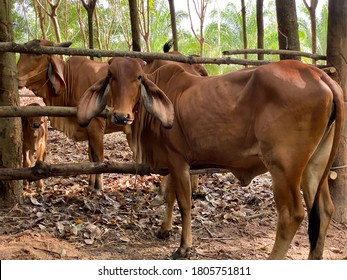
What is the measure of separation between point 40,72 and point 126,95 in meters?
2.75

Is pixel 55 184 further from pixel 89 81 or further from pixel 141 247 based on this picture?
pixel 141 247

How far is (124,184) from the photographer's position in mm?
6453

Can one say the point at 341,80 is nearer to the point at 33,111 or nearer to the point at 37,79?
the point at 33,111

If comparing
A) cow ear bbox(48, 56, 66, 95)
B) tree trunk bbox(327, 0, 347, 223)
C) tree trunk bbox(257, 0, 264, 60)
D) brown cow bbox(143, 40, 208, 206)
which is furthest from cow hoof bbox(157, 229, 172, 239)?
tree trunk bbox(257, 0, 264, 60)

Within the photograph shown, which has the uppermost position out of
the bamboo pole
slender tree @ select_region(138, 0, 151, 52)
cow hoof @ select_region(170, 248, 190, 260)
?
slender tree @ select_region(138, 0, 151, 52)

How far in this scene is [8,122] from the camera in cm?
477

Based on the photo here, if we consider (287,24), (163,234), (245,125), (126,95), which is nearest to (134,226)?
(163,234)

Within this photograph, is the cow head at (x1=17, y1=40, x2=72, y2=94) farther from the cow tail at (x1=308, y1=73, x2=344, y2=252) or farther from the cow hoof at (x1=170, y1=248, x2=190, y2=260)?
the cow tail at (x1=308, y1=73, x2=344, y2=252)

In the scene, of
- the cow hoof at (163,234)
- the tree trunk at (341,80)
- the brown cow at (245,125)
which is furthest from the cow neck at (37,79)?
the tree trunk at (341,80)

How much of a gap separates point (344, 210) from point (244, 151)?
174 centimetres

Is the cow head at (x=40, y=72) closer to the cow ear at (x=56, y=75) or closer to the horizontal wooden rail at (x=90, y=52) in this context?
the cow ear at (x=56, y=75)

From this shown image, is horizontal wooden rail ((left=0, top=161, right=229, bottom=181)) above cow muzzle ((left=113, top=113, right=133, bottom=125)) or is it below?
below

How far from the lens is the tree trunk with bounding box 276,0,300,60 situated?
5711 mm

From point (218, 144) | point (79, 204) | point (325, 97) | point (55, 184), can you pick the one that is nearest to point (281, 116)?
point (325, 97)
